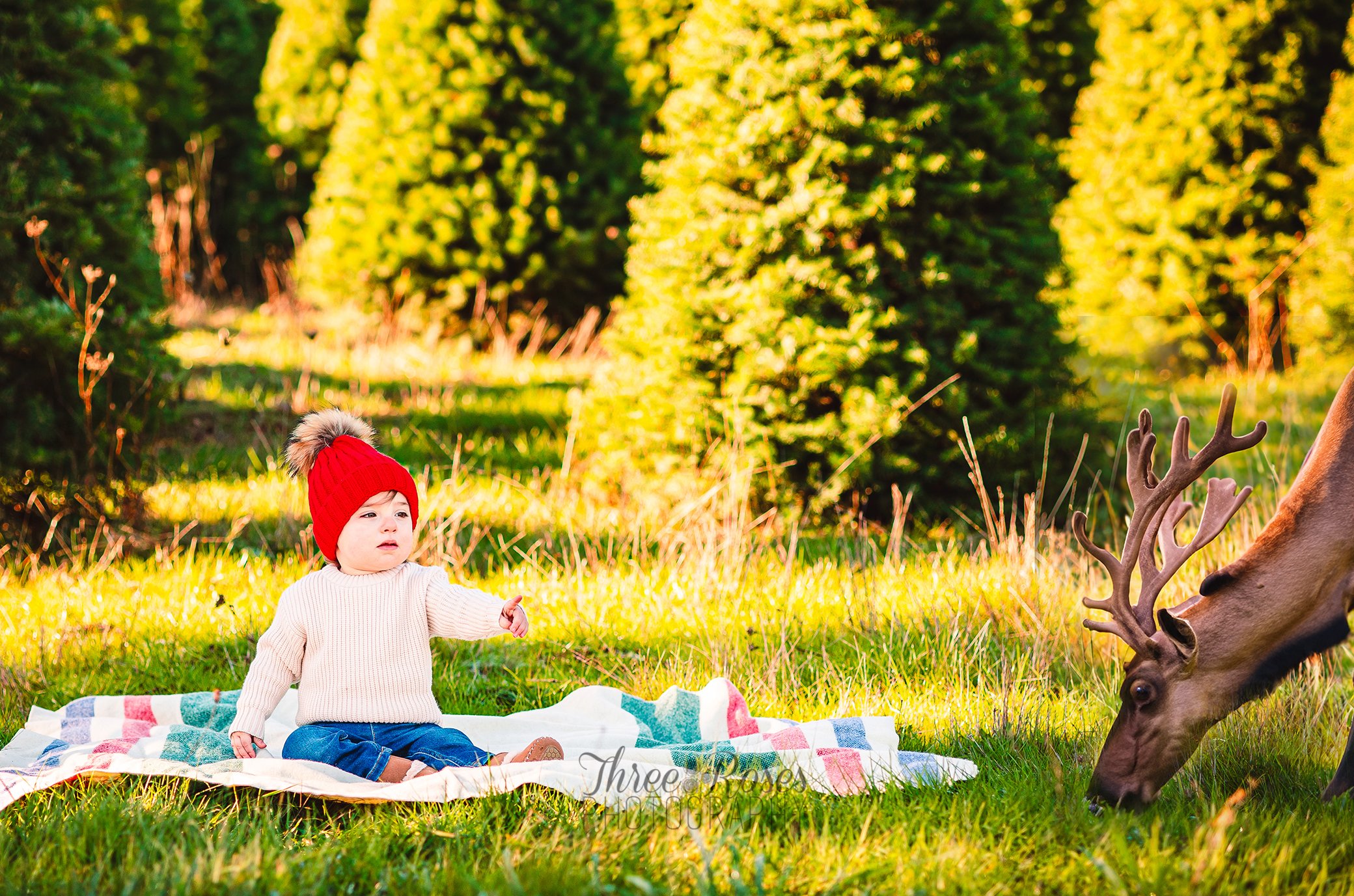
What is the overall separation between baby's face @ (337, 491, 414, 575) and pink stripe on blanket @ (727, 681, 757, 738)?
103 cm

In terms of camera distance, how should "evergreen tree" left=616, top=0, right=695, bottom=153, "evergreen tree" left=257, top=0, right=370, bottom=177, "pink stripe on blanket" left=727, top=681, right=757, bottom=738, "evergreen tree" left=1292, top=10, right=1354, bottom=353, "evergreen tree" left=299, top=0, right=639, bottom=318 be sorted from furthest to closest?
1. "evergreen tree" left=257, top=0, right=370, bottom=177
2. "evergreen tree" left=616, top=0, right=695, bottom=153
3. "evergreen tree" left=1292, top=10, right=1354, bottom=353
4. "evergreen tree" left=299, top=0, right=639, bottom=318
5. "pink stripe on blanket" left=727, top=681, right=757, bottom=738

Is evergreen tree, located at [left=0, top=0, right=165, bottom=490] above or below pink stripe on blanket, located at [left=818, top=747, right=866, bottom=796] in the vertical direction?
above

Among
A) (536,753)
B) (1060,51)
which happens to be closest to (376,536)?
(536,753)

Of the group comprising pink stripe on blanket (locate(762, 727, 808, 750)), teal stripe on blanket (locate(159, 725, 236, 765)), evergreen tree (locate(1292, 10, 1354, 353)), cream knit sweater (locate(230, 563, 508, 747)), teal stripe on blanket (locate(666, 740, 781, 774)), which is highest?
evergreen tree (locate(1292, 10, 1354, 353))

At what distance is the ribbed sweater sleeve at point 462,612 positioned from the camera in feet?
9.25

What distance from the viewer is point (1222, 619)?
2.37 metres

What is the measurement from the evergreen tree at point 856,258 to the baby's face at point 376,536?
1.98 meters

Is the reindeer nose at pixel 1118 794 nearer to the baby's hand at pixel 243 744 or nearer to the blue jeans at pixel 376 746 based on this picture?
the blue jeans at pixel 376 746

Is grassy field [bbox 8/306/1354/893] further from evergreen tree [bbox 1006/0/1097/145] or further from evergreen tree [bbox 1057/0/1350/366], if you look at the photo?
evergreen tree [bbox 1006/0/1097/145]

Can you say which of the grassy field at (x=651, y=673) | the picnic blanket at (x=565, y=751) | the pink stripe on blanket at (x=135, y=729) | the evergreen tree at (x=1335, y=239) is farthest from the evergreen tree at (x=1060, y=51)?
the pink stripe on blanket at (x=135, y=729)

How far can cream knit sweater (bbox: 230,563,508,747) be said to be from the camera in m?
2.83

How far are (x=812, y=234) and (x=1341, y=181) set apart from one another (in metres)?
5.63

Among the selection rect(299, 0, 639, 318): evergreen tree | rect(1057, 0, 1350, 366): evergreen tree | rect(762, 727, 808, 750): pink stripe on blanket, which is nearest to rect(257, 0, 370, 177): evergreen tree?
rect(299, 0, 639, 318): evergreen tree

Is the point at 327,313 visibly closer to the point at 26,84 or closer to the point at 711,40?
the point at 26,84
